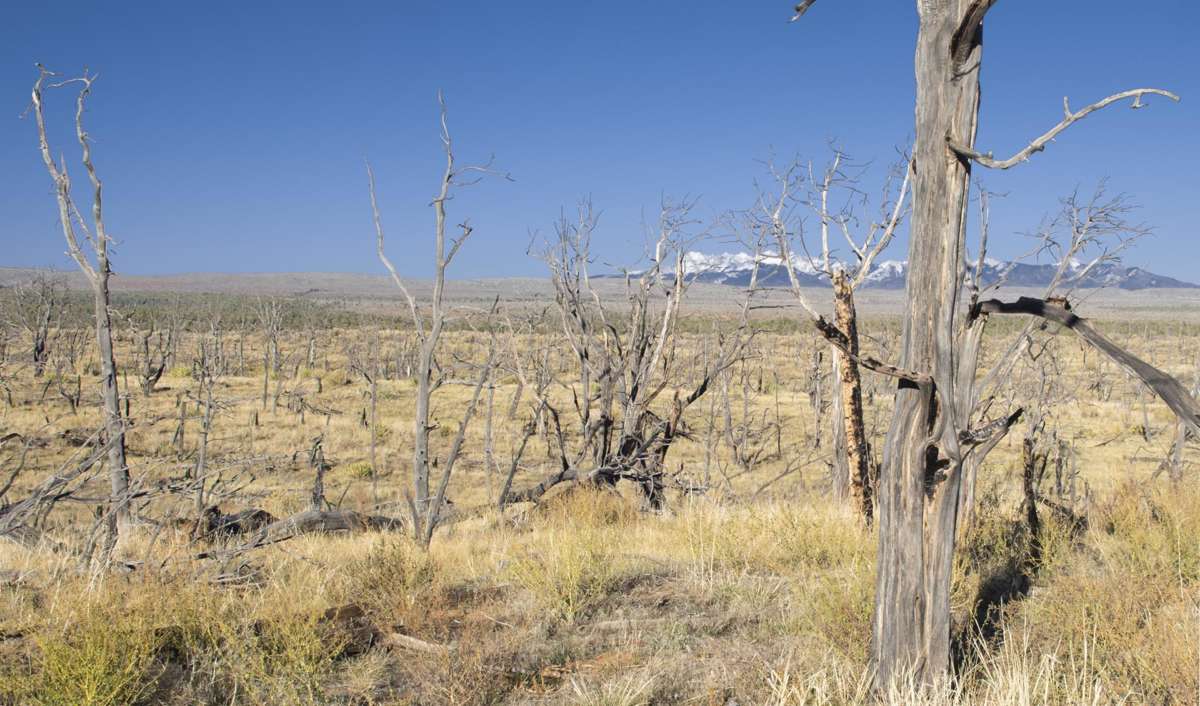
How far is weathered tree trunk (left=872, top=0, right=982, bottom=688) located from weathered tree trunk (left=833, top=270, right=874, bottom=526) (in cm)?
355

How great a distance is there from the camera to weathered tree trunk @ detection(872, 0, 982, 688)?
3229 mm

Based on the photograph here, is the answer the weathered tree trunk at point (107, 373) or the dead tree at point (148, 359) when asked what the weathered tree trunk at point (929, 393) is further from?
the dead tree at point (148, 359)

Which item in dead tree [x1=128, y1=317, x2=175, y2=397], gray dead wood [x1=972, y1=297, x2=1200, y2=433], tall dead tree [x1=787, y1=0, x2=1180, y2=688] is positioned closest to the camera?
gray dead wood [x1=972, y1=297, x2=1200, y2=433]

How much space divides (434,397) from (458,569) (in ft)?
82.8

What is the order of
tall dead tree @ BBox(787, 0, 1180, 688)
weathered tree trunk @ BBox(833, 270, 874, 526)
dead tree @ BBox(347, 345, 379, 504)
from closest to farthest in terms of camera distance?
tall dead tree @ BBox(787, 0, 1180, 688), weathered tree trunk @ BBox(833, 270, 874, 526), dead tree @ BBox(347, 345, 379, 504)

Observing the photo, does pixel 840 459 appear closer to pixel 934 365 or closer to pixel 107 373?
pixel 934 365

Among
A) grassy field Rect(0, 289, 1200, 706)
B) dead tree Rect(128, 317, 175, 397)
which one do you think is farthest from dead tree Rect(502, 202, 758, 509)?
dead tree Rect(128, 317, 175, 397)

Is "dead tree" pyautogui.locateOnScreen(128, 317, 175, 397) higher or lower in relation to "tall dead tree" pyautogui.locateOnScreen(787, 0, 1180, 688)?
lower

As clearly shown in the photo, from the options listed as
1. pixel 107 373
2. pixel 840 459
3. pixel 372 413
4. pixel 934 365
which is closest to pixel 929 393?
pixel 934 365

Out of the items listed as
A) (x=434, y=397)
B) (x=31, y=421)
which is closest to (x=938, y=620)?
(x=31, y=421)

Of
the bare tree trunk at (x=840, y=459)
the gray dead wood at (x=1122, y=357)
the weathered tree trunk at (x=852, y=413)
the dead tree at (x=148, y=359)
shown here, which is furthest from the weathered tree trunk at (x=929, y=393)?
the dead tree at (x=148, y=359)

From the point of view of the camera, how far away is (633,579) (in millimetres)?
5824

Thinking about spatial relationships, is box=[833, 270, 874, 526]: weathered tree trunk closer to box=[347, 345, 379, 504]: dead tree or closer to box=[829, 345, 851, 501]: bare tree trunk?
box=[829, 345, 851, 501]: bare tree trunk

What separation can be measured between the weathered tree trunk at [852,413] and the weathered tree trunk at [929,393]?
3.55 meters
